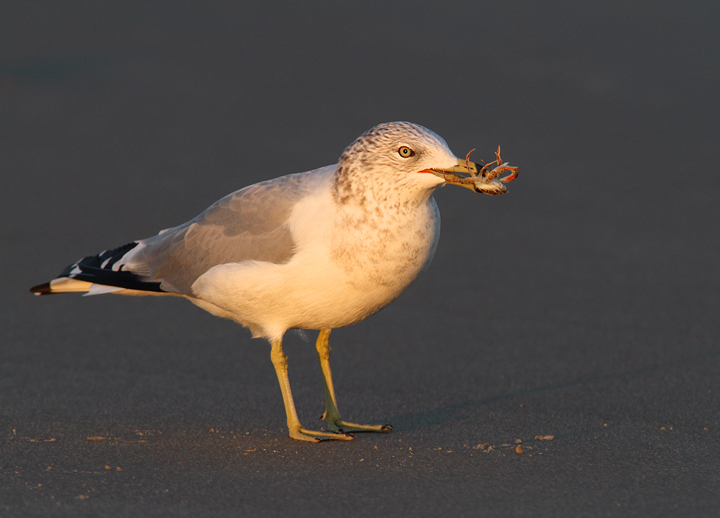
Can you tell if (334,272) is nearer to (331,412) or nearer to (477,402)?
(331,412)

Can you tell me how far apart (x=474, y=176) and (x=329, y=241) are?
2.65ft

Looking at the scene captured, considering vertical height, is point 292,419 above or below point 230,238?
below

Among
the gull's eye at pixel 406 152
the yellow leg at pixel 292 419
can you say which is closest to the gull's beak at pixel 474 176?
the gull's eye at pixel 406 152

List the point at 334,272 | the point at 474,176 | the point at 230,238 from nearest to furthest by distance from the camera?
the point at 474,176, the point at 334,272, the point at 230,238

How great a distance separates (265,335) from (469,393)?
150 centimetres

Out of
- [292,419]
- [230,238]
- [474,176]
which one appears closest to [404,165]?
[474,176]

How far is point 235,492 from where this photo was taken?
3602 millimetres

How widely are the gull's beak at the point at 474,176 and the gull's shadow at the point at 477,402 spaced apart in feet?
4.93

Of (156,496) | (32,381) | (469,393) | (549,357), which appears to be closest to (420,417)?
(469,393)

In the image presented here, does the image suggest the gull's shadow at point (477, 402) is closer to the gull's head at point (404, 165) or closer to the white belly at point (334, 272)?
the white belly at point (334, 272)

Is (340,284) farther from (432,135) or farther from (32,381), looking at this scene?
Result: (32,381)

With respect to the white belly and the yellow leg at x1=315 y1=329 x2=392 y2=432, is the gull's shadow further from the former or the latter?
the white belly

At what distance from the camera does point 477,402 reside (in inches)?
205

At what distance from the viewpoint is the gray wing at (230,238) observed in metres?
4.46
